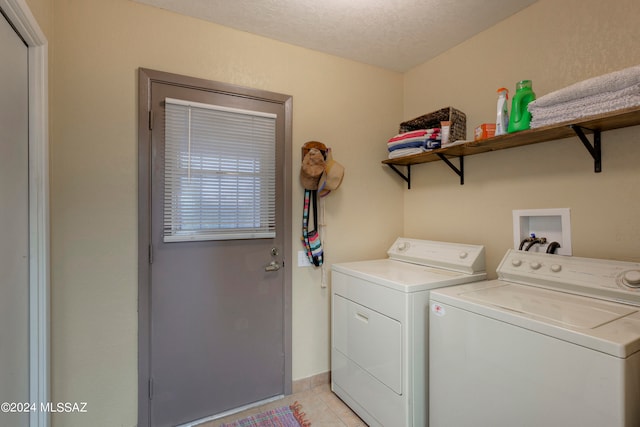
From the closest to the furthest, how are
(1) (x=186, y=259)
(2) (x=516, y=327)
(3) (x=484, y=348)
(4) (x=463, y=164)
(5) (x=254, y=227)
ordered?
(2) (x=516, y=327) < (3) (x=484, y=348) < (1) (x=186, y=259) < (5) (x=254, y=227) < (4) (x=463, y=164)

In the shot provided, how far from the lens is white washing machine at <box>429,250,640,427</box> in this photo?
0.91 meters

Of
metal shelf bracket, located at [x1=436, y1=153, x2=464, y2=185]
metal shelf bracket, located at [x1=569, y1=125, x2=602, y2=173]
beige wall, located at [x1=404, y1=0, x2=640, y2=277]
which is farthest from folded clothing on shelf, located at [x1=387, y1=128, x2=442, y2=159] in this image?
metal shelf bracket, located at [x1=569, y1=125, x2=602, y2=173]

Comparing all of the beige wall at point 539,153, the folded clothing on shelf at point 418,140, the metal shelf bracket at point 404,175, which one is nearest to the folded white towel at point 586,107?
the beige wall at point 539,153

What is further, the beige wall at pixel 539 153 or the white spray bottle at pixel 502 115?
the white spray bottle at pixel 502 115

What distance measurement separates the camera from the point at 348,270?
1.99 metres

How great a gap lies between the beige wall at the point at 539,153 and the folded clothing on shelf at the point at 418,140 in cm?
24

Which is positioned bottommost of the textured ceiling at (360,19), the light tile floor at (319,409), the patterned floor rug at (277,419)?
the light tile floor at (319,409)

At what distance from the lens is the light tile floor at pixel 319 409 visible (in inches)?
73.3

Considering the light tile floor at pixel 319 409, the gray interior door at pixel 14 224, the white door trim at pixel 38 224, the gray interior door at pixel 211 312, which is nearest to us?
the gray interior door at pixel 14 224

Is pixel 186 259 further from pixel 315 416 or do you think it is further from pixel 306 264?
pixel 315 416

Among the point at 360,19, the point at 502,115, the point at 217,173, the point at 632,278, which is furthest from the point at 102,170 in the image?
the point at 632,278

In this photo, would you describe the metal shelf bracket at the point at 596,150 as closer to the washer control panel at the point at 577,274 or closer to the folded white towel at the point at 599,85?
the folded white towel at the point at 599,85

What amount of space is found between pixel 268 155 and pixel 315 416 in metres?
1.73

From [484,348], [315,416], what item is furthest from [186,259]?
[484,348]
